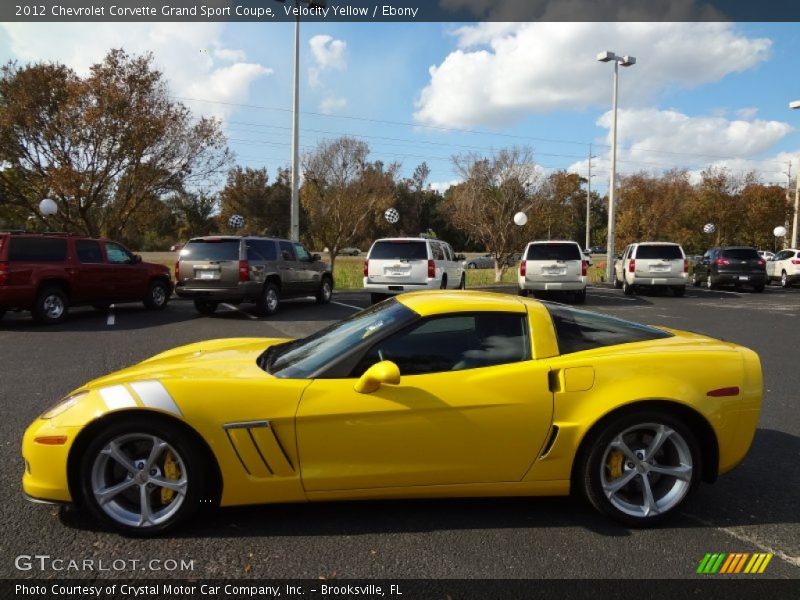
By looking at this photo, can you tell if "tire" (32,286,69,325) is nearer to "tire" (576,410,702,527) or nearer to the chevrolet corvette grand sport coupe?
the chevrolet corvette grand sport coupe

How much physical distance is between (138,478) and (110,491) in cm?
17

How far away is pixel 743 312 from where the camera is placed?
1456 cm

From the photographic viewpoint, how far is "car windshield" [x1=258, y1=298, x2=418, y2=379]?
334cm

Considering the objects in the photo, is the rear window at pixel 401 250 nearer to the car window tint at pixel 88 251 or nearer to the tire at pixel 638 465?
the car window tint at pixel 88 251

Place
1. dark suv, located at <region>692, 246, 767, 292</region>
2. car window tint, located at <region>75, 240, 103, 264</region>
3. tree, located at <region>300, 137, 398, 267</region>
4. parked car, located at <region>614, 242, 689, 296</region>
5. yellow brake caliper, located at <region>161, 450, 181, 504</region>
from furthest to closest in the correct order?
tree, located at <region>300, 137, 398, 267</region> → dark suv, located at <region>692, 246, 767, 292</region> → parked car, located at <region>614, 242, 689, 296</region> → car window tint, located at <region>75, 240, 103, 264</region> → yellow brake caliper, located at <region>161, 450, 181, 504</region>

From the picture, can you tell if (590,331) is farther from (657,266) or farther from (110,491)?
(657,266)

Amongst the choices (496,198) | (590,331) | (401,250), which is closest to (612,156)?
(496,198)

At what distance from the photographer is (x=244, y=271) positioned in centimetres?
1213

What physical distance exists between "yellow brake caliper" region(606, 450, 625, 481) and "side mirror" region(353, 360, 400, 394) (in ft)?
4.28

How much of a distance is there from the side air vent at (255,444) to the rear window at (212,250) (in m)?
9.59

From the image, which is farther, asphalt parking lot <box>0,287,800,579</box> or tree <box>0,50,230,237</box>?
tree <box>0,50,230,237</box>

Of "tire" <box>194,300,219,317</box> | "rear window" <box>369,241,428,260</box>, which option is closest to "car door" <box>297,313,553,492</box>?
"tire" <box>194,300,219,317</box>

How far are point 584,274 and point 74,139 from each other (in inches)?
612

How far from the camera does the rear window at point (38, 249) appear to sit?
10680mm
